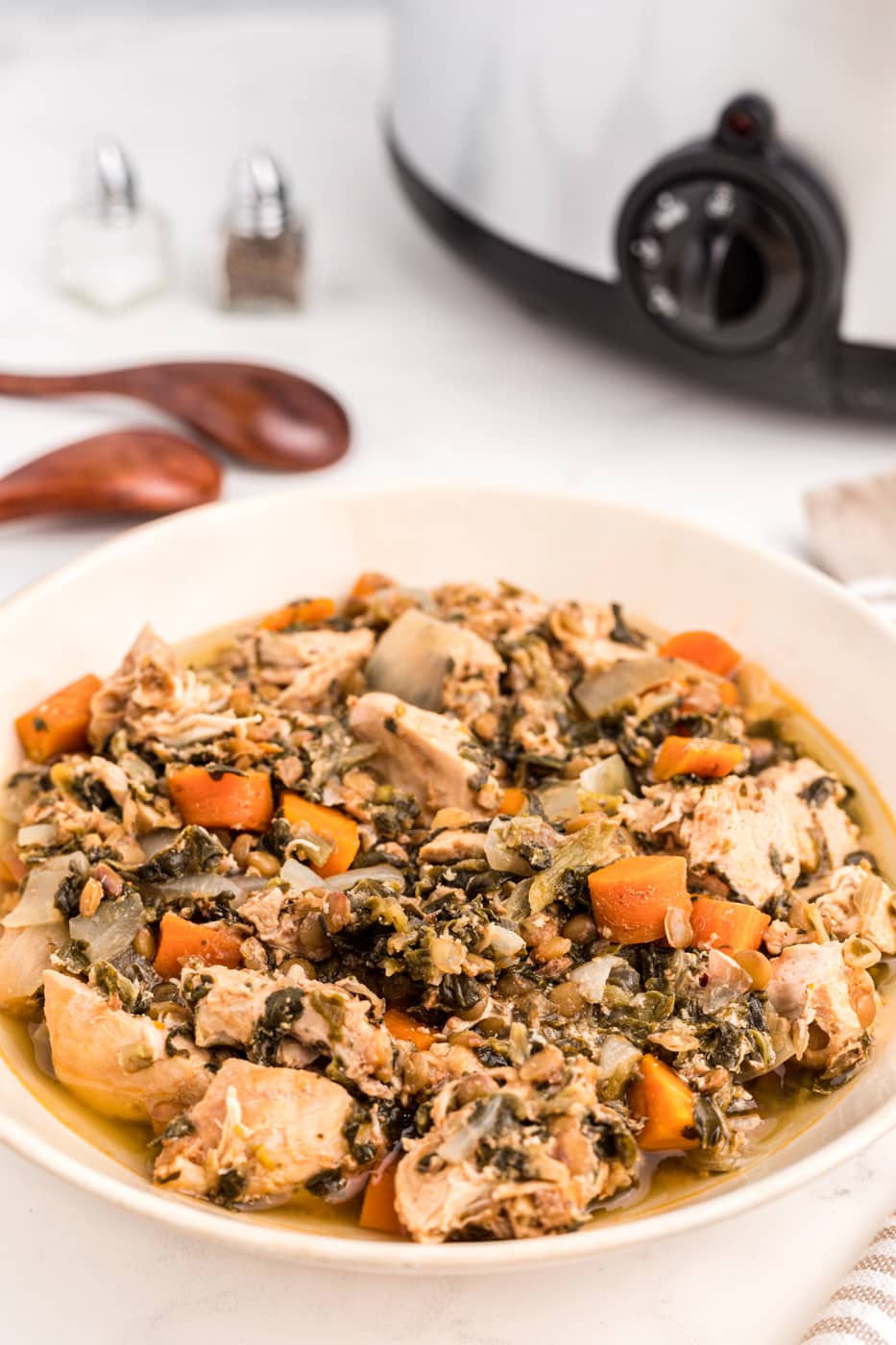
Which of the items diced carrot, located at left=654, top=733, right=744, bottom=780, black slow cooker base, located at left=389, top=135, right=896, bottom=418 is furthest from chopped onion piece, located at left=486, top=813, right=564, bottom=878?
black slow cooker base, located at left=389, top=135, right=896, bottom=418

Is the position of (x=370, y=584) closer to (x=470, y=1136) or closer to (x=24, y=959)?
(x=24, y=959)

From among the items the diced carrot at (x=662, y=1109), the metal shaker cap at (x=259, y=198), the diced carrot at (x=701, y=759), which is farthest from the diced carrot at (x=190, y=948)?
the metal shaker cap at (x=259, y=198)

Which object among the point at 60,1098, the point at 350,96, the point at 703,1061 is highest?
the point at 350,96

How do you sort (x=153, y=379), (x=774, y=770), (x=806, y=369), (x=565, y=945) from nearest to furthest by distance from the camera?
(x=565, y=945), (x=774, y=770), (x=806, y=369), (x=153, y=379)

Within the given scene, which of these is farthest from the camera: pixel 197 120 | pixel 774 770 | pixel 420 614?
pixel 197 120

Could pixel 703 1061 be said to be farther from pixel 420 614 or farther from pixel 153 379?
pixel 153 379

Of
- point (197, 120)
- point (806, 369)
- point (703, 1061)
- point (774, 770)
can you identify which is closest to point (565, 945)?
point (703, 1061)
